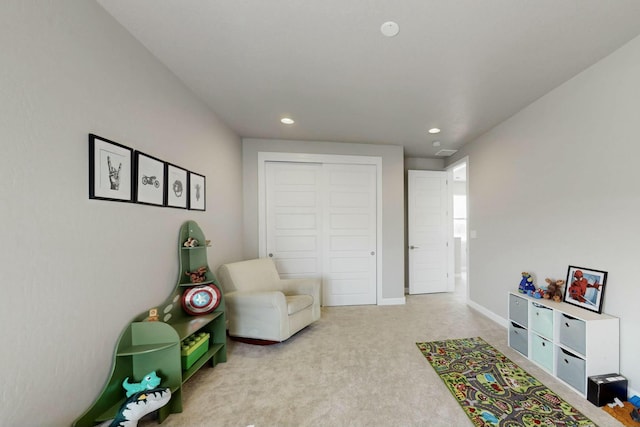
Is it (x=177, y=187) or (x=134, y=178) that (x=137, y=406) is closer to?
(x=134, y=178)

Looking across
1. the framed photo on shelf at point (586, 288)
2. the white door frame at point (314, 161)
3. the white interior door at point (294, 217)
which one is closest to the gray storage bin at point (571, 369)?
the framed photo on shelf at point (586, 288)

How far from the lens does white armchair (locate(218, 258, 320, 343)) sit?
2320 mm

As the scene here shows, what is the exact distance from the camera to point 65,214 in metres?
1.16

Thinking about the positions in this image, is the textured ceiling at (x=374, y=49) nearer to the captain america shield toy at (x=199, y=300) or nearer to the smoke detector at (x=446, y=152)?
the smoke detector at (x=446, y=152)

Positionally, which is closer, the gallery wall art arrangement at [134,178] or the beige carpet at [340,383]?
the gallery wall art arrangement at [134,178]

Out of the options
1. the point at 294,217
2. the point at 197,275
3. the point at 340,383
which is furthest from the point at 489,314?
the point at 197,275

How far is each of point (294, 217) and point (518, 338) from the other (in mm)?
2912

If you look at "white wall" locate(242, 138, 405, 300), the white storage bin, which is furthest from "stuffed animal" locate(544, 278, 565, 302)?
"white wall" locate(242, 138, 405, 300)

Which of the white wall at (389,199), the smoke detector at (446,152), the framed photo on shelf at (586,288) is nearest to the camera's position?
the framed photo on shelf at (586,288)

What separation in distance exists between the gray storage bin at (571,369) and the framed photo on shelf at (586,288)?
1.33ft

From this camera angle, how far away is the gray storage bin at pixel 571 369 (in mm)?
1734

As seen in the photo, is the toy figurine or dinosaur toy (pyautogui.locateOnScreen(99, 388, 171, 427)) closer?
Result: dinosaur toy (pyautogui.locateOnScreen(99, 388, 171, 427))

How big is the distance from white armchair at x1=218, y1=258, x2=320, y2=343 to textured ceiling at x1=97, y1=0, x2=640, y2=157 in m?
1.87

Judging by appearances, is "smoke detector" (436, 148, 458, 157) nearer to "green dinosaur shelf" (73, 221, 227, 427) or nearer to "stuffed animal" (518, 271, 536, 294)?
"stuffed animal" (518, 271, 536, 294)
